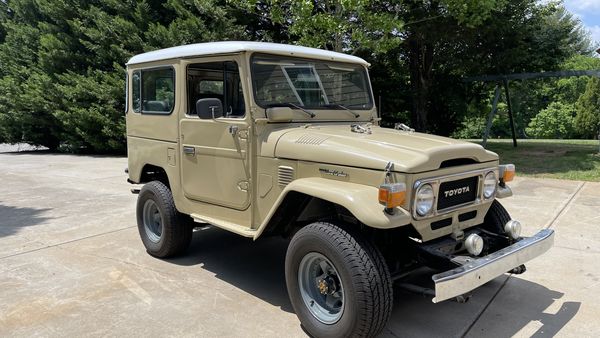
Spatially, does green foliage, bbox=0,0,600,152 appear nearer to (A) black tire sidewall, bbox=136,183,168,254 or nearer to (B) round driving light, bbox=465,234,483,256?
(A) black tire sidewall, bbox=136,183,168,254

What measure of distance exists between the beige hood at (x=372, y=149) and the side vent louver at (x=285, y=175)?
0.32 ft

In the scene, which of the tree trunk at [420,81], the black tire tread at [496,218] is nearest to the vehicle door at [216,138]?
the black tire tread at [496,218]

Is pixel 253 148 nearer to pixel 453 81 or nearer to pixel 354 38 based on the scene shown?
pixel 354 38

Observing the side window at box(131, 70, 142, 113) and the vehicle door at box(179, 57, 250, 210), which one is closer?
the vehicle door at box(179, 57, 250, 210)

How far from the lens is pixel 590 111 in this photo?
32562mm

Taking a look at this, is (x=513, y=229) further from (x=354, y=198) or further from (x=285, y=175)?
(x=285, y=175)

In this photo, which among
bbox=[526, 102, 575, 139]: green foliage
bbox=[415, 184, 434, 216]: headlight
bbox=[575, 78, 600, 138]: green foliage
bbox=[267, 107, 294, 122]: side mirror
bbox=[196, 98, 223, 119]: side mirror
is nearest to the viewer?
bbox=[415, 184, 434, 216]: headlight

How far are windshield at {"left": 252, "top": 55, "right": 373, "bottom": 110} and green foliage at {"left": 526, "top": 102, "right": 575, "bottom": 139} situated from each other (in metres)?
39.6

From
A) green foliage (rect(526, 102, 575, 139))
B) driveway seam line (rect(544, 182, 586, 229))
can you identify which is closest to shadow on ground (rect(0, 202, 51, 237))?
driveway seam line (rect(544, 182, 586, 229))

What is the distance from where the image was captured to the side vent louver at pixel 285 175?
3590mm

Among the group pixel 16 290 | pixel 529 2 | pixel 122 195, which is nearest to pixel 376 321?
pixel 16 290

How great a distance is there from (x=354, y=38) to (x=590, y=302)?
754 cm

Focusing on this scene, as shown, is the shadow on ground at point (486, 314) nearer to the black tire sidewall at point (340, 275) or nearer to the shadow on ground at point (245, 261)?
the black tire sidewall at point (340, 275)

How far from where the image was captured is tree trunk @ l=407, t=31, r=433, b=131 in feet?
51.5
